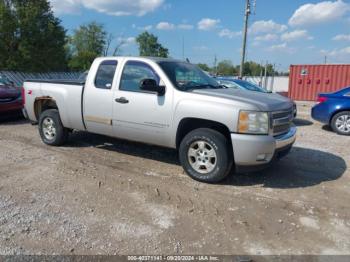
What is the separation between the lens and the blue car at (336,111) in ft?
31.2

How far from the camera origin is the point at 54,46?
30.5 meters

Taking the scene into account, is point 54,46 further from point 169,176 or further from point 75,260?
point 75,260

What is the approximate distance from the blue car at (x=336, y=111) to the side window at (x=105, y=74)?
6613 mm

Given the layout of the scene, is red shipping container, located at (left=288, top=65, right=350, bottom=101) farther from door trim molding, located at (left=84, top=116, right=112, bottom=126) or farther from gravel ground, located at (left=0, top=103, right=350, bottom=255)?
door trim molding, located at (left=84, top=116, right=112, bottom=126)

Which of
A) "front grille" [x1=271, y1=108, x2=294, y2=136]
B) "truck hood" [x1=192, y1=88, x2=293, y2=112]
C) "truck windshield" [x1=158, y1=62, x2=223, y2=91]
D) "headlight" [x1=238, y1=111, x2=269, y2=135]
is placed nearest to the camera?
"headlight" [x1=238, y1=111, x2=269, y2=135]

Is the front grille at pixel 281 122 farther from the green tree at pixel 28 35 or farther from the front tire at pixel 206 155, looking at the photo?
the green tree at pixel 28 35

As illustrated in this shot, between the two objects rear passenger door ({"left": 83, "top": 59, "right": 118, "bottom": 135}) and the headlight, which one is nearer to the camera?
the headlight

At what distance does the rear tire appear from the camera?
22.6 ft

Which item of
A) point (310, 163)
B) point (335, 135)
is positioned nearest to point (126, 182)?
point (310, 163)

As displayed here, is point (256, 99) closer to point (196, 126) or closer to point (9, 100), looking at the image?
point (196, 126)

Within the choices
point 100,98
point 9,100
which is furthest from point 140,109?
point 9,100

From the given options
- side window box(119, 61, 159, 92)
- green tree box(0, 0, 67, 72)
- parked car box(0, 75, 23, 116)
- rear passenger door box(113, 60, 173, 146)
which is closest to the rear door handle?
rear passenger door box(113, 60, 173, 146)

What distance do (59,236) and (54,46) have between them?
29975mm

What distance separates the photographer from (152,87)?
5238 mm
